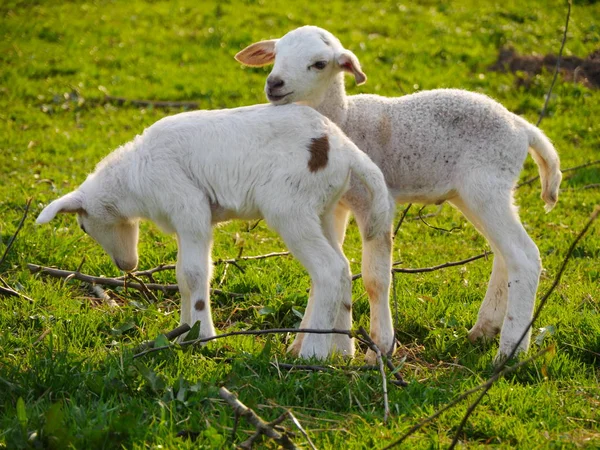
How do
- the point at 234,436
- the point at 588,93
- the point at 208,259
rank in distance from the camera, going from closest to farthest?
the point at 234,436 → the point at 208,259 → the point at 588,93

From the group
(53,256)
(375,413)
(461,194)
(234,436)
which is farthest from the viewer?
(53,256)

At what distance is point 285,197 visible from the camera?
4.73m

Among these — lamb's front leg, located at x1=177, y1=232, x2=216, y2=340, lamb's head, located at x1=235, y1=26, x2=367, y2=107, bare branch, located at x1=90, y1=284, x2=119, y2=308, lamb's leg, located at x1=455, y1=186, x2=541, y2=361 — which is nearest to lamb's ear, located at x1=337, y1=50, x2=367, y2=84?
lamb's head, located at x1=235, y1=26, x2=367, y2=107

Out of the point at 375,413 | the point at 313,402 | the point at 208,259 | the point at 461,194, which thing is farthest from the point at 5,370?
the point at 461,194

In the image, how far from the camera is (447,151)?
5.31m

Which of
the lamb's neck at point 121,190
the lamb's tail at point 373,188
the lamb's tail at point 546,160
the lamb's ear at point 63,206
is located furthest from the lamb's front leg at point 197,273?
the lamb's tail at point 546,160

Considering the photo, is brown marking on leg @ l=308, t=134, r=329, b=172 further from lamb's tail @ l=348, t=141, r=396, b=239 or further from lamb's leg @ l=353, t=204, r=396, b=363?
lamb's leg @ l=353, t=204, r=396, b=363

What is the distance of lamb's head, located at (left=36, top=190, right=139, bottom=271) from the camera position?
16.5 feet

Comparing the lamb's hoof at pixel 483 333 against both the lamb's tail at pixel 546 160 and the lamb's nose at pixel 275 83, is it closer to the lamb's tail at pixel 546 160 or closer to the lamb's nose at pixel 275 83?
the lamb's tail at pixel 546 160

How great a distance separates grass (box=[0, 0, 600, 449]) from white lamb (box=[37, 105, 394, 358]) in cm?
45

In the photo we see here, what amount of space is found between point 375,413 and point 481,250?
10.9 feet

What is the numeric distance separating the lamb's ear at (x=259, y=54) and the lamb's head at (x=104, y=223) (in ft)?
4.46

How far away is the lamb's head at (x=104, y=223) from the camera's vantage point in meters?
5.04

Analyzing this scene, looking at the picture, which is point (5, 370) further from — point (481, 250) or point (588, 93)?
point (588, 93)
